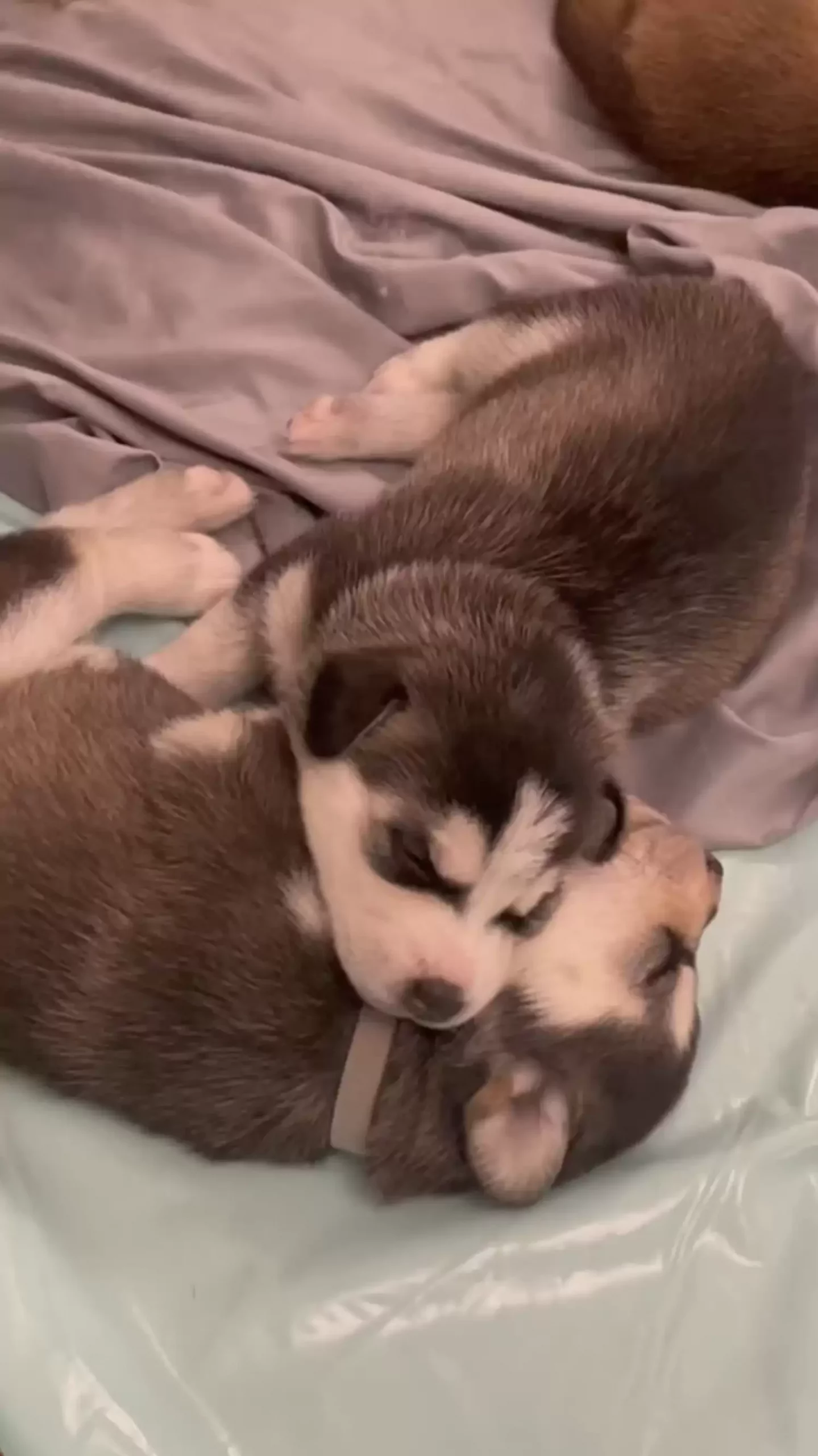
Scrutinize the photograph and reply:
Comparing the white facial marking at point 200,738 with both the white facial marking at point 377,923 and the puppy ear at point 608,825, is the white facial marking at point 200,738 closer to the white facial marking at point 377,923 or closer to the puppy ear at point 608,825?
the white facial marking at point 377,923

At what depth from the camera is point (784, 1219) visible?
194 cm

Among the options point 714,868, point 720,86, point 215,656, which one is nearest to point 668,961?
point 714,868

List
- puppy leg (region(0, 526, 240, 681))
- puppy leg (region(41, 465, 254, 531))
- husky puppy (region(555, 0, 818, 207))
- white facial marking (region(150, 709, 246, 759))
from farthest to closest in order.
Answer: husky puppy (region(555, 0, 818, 207)) < puppy leg (region(41, 465, 254, 531)) < puppy leg (region(0, 526, 240, 681)) < white facial marking (region(150, 709, 246, 759))

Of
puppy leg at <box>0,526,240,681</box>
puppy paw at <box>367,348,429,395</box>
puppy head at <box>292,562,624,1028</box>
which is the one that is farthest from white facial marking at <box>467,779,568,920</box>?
puppy paw at <box>367,348,429,395</box>

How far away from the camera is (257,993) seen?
1.70 metres

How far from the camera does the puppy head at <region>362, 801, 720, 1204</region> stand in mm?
1697

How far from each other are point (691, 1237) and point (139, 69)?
220cm

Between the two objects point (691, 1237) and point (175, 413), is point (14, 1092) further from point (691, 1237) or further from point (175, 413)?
point (175, 413)

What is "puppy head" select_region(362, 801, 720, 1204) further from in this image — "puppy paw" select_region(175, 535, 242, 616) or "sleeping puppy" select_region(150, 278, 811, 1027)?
"puppy paw" select_region(175, 535, 242, 616)

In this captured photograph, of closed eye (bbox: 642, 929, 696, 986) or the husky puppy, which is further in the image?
the husky puppy

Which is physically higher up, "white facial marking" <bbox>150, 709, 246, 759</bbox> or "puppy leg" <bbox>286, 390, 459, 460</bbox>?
"puppy leg" <bbox>286, 390, 459, 460</bbox>

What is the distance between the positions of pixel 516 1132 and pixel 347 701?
559mm

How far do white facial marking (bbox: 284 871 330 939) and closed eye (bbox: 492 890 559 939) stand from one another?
212 millimetres

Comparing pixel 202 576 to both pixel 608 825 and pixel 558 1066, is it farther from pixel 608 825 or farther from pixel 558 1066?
pixel 558 1066
